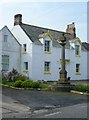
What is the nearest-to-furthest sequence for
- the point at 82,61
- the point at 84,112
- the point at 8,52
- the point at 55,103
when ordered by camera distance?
the point at 84,112, the point at 55,103, the point at 8,52, the point at 82,61

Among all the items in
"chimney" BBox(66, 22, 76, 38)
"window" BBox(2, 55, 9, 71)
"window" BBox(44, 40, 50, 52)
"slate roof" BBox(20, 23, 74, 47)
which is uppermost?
"chimney" BBox(66, 22, 76, 38)

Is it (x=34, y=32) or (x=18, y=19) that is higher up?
(x=18, y=19)

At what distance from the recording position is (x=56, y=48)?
3903 centimetres

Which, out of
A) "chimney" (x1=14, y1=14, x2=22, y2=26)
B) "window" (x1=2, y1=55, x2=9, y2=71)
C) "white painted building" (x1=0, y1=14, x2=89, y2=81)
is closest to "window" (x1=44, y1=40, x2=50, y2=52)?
"white painted building" (x1=0, y1=14, x2=89, y2=81)

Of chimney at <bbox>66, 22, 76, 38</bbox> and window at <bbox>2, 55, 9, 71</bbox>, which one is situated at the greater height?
chimney at <bbox>66, 22, 76, 38</bbox>

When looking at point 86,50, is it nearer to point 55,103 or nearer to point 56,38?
point 56,38

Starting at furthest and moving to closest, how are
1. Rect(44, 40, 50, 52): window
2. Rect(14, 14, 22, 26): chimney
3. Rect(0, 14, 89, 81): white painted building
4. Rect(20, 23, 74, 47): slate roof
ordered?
Rect(14, 14, 22, 26): chimney, Rect(44, 40, 50, 52): window, Rect(20, 23, 74, 47): slate roof, Rect(0, 14, 89, 81): white painted building

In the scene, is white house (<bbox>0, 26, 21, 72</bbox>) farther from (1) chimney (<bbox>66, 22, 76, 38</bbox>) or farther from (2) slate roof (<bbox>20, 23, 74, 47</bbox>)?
(1) chimney (<bbox>66, 22, 76, 38</bbox>)

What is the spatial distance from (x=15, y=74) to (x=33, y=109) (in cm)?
1983

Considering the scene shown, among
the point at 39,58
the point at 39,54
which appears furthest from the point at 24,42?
the point at 39,58

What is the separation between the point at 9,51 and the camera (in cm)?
3622

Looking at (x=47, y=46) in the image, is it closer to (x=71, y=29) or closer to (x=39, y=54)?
(x=39, y=54)

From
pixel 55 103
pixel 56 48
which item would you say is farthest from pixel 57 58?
pixel 55 103

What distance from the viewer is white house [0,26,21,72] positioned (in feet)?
116
